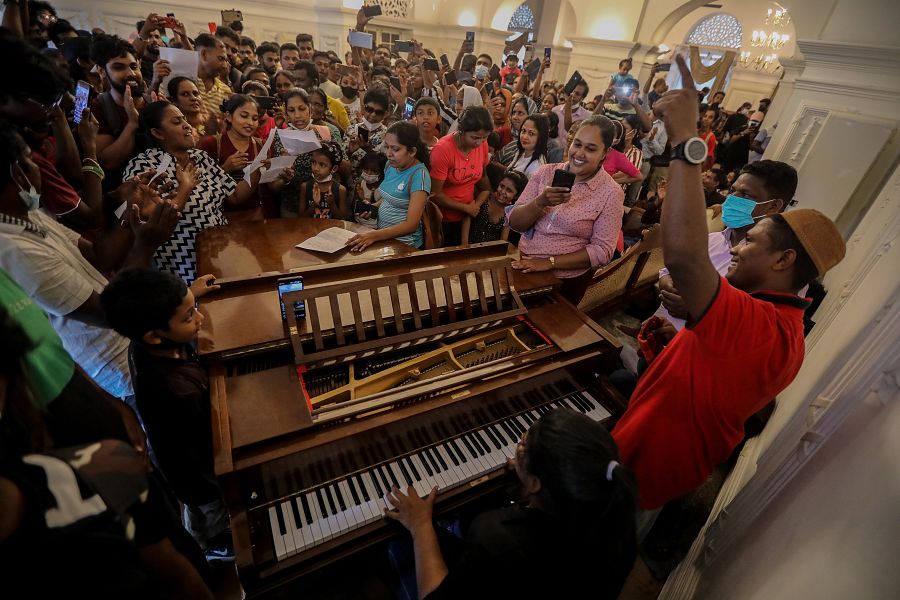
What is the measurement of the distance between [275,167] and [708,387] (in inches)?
142

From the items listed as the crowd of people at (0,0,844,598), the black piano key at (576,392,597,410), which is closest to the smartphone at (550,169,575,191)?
the crowd of people at (0,0,844,598)

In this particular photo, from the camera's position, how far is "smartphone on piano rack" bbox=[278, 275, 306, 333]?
2.11 metres

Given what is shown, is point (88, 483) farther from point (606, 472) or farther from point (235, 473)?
point (606, 472)

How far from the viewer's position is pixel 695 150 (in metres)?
1.50

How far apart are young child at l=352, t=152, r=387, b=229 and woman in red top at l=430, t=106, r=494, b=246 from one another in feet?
2.19

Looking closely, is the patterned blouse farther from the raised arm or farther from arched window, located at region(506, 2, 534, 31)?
arched window, located at region(506, 2, 534, 31)

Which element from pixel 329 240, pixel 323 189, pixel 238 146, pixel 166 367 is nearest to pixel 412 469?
pixel 166 367

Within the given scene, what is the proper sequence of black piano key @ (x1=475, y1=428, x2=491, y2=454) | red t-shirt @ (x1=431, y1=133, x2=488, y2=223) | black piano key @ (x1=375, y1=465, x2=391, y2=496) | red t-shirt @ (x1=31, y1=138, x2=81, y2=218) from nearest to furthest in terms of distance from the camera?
black piano key @ (x1=375, y1=465, x2=391, y2=496) < black piano key @ (x1=475, y1=428, x2=491, y2=454) < red t-shirt @ (x1=31, y1=138, x2=81, y2=218) < red t-shirt @ (x1=431, y1=133, x2=488, y2=223)

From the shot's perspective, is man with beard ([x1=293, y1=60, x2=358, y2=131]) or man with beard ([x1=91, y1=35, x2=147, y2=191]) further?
man with beard ([x1=293, y1=60, x2=358, y2=131])

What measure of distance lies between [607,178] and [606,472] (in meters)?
2.40

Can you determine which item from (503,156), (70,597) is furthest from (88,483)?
(503,156)

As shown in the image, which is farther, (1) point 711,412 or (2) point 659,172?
(2) point 659,172

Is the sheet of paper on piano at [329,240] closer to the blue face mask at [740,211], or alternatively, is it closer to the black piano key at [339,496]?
the black piano key at [339,496]

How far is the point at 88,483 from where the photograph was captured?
38.9 inches
